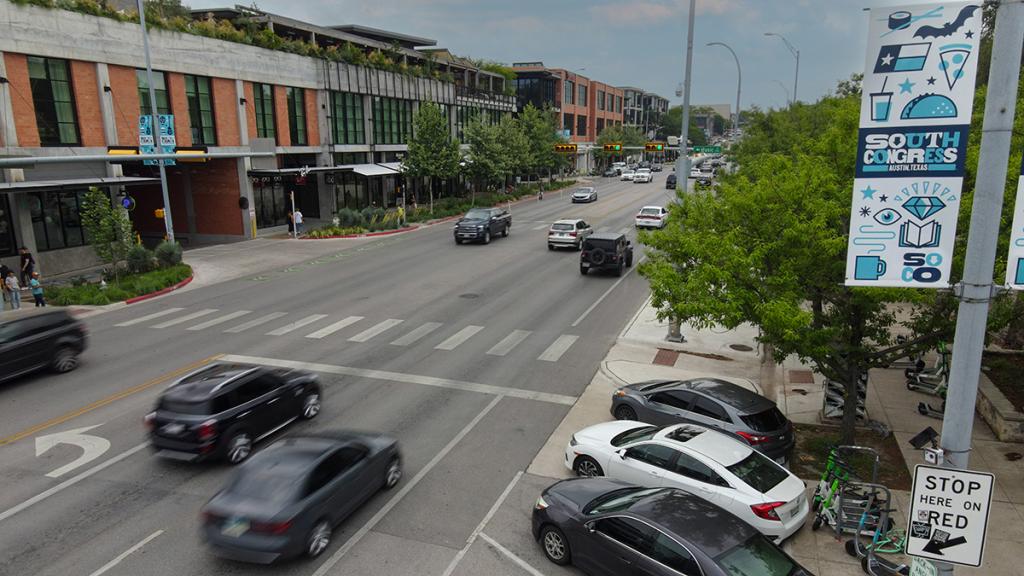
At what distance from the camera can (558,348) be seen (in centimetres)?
1944

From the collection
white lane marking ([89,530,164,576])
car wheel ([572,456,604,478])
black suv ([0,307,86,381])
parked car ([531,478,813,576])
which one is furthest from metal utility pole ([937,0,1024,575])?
black suv ([0,307,86,381])

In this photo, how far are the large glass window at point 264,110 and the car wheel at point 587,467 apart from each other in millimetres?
36913

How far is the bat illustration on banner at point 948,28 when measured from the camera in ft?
17.2

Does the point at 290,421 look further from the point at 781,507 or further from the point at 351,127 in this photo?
the point at 351,127

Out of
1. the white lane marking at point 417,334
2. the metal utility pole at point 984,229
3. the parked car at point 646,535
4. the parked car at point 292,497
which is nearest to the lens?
the metal utility pole at point 984,229

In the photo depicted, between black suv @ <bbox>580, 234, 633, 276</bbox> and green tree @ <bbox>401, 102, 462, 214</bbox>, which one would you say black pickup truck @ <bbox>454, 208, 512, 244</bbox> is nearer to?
black suv @ <bbox>580, 234, 633, 276</bbox>

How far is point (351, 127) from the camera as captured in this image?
50.7 metres

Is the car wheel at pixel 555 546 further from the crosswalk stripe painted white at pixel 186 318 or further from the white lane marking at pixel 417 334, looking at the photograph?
the crosswalk stripe painted white at pixel 186 318

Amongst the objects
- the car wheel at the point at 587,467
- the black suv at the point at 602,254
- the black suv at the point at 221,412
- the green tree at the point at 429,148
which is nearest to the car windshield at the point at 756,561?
the car wheel at the point at 587,467

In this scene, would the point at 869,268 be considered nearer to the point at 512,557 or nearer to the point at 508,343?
the point at 512,557

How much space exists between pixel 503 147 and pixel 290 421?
47.1 metres

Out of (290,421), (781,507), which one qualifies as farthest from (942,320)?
(290,421)

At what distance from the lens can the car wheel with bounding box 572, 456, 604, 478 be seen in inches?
447

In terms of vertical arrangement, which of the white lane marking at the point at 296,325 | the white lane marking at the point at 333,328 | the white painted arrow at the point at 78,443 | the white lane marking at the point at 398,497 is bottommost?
the white lane marking at the point at 398,497
